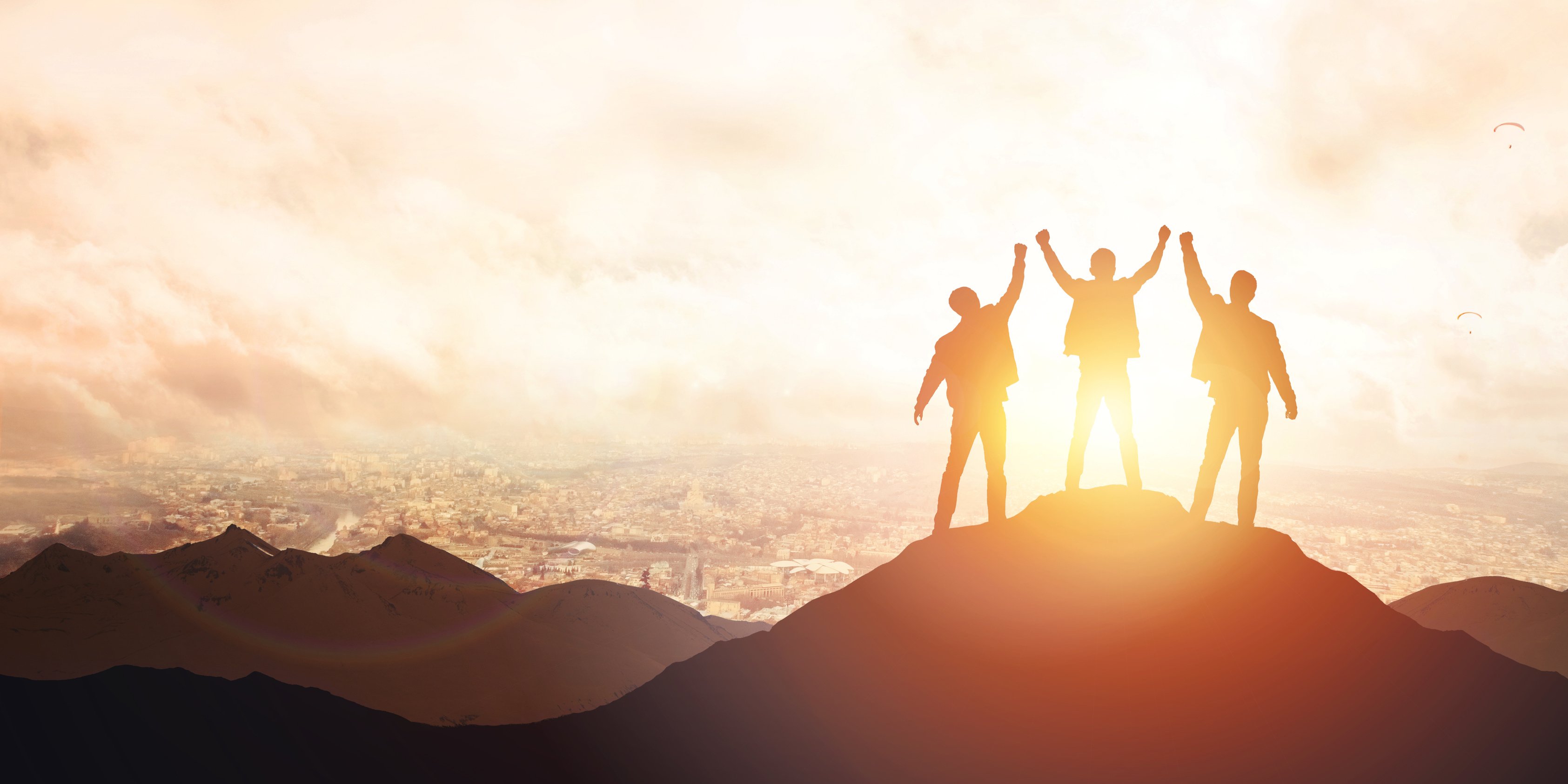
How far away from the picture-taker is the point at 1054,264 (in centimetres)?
1225

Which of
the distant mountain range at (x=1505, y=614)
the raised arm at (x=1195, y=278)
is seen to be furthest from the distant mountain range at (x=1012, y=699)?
the distant mountain range at (x=1505, y=614)

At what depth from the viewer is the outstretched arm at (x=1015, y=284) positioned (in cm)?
1230

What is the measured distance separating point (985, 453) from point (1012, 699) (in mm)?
3904

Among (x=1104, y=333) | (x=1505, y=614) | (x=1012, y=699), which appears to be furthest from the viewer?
(x=1505, y=614)

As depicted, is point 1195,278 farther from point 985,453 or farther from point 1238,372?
point 985,453

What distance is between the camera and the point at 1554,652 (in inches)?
715

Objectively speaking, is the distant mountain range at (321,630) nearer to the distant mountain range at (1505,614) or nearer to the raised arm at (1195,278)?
the raised arm at (1195,278)

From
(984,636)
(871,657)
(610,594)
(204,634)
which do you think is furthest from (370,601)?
(984,636)

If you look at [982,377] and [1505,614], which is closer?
[982,377]

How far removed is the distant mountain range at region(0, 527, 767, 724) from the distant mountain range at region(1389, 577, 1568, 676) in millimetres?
21386

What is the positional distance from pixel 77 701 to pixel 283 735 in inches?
118

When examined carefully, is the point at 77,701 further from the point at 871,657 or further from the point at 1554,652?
the point at 1554,652

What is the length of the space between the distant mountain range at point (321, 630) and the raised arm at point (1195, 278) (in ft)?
47.9

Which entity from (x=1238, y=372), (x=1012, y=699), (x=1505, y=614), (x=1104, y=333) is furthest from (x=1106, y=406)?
(x=1505, y=614)
